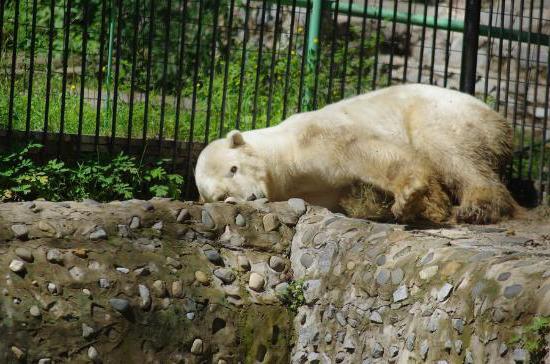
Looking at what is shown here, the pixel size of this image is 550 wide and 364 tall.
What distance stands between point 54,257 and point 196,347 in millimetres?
911

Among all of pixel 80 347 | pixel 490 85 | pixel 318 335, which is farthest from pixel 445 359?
pixel 490 85

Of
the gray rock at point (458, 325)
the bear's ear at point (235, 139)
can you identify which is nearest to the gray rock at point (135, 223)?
the bear's ear at point (235, 139)

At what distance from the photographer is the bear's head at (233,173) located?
6320mm

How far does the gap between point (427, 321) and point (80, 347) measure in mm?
1794

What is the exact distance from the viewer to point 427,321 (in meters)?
4.11

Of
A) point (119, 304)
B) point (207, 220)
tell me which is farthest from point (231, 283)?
point (119, 304)

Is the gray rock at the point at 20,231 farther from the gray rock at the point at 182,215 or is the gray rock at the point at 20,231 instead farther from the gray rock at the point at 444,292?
the gray rock at the point at 444,292

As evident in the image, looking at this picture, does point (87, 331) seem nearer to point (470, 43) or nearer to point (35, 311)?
point (35, 311)

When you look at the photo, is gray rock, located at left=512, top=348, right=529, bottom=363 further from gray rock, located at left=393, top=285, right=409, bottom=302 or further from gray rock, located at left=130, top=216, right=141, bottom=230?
gray rock, located at left=130, top=216, right=141, bottom=230

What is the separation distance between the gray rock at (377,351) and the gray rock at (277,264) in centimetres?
107

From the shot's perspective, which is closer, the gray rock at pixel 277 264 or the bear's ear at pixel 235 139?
the gray rock at pixel 277 264

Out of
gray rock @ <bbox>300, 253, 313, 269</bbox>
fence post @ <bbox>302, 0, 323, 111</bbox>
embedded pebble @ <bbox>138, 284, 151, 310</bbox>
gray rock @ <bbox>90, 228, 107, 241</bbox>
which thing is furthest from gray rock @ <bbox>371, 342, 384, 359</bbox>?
fence post @ <bbox>302, 0, 323, 111</bbox>

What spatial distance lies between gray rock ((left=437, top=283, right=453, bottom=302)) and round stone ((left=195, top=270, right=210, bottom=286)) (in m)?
1.54

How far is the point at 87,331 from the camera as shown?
4.66 meters
